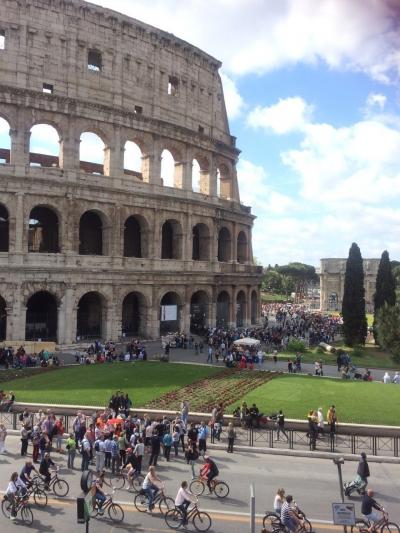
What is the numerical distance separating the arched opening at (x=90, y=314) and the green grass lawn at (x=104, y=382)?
10.1 meters

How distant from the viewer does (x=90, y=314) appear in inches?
1610

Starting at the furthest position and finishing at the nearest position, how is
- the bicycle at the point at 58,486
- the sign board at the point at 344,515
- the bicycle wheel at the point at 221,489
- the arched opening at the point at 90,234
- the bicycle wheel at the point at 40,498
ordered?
the arched opening at the point at 90,234 → the bicycle wheel at the point at 221,489 → the bicycle at the point at 58,486 → the bicycle wheel at the point at 40,498 → the sign board at the point at 344,515

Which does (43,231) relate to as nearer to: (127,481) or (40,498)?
(127,481)

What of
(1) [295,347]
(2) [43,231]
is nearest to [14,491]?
(2) [43,231]

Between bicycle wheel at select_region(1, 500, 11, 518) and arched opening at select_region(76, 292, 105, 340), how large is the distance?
90.0 ft

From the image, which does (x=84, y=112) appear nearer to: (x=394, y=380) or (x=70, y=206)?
(x=70, y=206)

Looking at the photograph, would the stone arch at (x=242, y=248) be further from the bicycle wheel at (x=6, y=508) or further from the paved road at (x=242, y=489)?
the bicycle wheel at (x=6, y=508)

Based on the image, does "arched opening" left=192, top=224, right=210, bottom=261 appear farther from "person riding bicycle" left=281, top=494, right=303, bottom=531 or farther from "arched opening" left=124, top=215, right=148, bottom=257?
"person riding bicycle" left=281, top=494, right=303, bottom=531

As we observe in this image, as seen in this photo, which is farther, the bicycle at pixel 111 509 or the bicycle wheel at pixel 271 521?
the bicycle at pixel 111 509

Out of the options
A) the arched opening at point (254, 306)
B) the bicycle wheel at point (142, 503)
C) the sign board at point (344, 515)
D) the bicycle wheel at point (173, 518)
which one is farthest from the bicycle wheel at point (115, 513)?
the arched opening at point (254, 306)

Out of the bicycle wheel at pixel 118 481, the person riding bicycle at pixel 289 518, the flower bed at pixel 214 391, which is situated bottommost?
the bicycle wheel at pixel 118 481

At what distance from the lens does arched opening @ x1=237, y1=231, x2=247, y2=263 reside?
53.4m

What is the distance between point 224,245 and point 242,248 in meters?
3.21

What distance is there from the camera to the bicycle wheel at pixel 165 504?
42.5 ft
